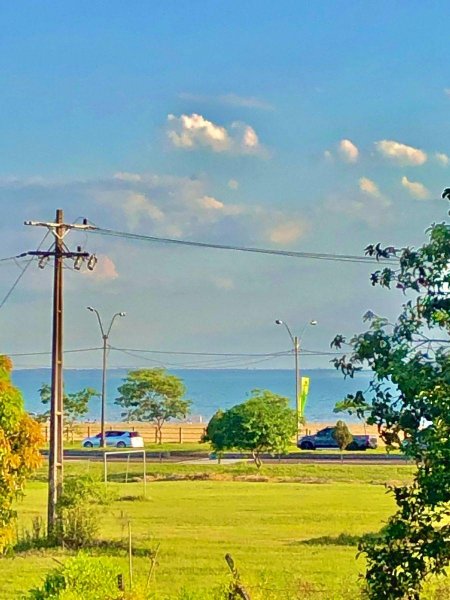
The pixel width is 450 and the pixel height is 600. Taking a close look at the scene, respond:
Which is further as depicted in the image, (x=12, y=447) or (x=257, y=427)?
(x=257, y=427)

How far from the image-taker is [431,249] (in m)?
6.19

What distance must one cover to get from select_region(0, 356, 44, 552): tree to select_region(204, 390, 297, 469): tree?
32688mm

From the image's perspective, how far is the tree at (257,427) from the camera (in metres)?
44.8

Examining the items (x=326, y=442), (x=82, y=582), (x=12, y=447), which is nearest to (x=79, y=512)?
(x=12, y=447)

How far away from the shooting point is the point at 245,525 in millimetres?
24516

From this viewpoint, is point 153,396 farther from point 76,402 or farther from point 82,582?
point 82,582

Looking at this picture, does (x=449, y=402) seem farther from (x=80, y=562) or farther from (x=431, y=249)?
(x=80, y=562)

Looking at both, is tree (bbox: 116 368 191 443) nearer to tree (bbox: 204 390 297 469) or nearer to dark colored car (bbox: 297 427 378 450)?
dark colored car (bbox: 297 427 378 450)

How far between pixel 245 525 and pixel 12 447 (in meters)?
13.6

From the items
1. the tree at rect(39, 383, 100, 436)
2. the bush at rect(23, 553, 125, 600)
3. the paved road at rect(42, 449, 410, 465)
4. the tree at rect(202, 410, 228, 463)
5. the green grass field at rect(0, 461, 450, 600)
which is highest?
the tree at rect(39, 383, 100, 436)

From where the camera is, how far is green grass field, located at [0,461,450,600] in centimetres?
1534

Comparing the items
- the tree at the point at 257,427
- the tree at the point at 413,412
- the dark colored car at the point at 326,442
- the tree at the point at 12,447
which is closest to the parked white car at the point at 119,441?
the dark colored car at the point at 326,442

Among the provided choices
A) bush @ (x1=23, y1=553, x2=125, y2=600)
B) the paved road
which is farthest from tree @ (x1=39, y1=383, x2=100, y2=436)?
bush @ (x1=23, y1=553, x2=125, y2=600)

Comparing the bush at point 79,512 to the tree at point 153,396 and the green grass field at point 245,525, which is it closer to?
the green grass field at point 245,525
